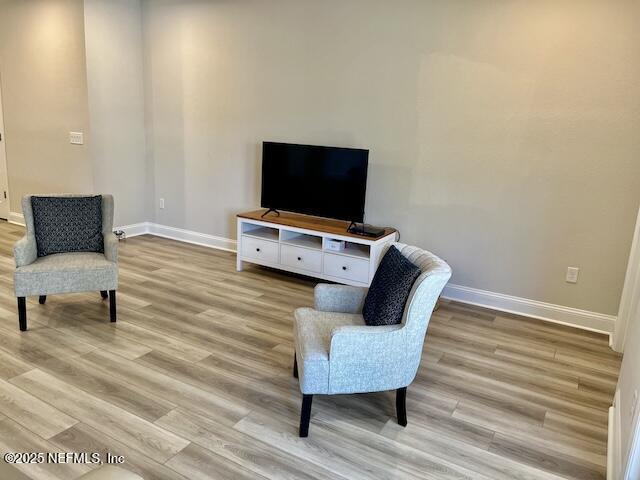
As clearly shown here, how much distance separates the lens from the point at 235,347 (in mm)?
3320

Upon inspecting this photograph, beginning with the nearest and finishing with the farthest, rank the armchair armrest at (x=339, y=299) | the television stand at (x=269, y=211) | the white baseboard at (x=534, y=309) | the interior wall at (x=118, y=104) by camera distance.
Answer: the armchair armrest at (x=339, y=299), the white baseboard at (x=534, y=309), the television stand at (x=269, y=211), the interior wall at (x=118, y=104)

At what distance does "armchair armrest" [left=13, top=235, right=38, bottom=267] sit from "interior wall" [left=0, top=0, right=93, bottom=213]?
2.23 meters

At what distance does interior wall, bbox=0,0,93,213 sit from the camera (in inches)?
213

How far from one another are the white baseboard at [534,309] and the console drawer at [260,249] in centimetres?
159

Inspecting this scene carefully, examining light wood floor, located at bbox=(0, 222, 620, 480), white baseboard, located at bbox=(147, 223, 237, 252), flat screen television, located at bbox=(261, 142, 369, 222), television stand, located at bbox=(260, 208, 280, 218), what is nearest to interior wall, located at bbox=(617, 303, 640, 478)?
light wood floor, located at bbox=(0, 222, 620, 480)

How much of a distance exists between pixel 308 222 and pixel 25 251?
2.28m

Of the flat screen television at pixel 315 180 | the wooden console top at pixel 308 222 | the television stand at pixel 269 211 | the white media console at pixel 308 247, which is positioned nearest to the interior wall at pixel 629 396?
the white media console at pixel 308 247

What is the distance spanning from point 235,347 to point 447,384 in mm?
1346

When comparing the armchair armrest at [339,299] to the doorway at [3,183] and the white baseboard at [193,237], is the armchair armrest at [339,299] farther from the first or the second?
the doorway at [3,183]

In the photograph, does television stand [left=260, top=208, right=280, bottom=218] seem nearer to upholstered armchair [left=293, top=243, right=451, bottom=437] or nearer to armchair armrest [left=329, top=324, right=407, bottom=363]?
upholstered armchair [left=293, top=243, right=451, bottom=437]

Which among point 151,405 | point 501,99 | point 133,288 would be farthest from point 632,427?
point 133,288

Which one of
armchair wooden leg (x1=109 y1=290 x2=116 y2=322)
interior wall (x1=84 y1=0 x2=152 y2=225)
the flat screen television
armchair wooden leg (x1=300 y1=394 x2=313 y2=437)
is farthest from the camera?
interior wall (x1=84 y1=0 x2=152 y2=225)

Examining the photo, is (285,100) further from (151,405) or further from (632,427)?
(632,427)

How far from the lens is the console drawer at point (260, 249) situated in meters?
4.75
